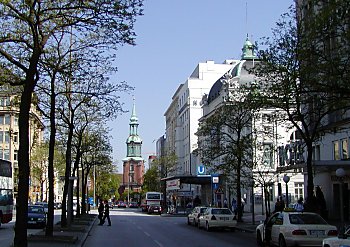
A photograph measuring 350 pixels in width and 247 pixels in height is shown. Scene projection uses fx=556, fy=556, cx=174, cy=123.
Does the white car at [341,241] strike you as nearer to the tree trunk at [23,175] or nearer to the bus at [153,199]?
the tree trunk at [23,175]

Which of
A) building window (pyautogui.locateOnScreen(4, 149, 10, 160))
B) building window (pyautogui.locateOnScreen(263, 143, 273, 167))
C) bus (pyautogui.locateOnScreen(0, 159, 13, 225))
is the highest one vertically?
building window (pyautogui.locateOnScreen(4, 149, 10, 160))

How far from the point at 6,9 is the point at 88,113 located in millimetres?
20998

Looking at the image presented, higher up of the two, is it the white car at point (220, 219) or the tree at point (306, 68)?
the tree at point (306, 68)

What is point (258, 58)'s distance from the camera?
25141mm

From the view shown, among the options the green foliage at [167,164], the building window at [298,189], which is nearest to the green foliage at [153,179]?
the green foliage at [167,164]

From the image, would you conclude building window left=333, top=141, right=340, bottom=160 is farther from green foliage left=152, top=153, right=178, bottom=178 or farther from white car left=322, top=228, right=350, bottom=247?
green foliage left=152, top=153, right=178, bottom=178

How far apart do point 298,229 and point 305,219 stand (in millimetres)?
830

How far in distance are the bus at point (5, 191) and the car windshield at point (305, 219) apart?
20087mm

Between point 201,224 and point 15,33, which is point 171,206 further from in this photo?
point 15,33

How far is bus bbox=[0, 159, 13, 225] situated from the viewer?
33.3m

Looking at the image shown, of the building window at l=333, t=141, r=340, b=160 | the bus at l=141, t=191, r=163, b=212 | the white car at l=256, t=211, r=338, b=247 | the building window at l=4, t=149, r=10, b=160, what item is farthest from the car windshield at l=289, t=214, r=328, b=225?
the building window at l=4, t=149, r=10, b=160

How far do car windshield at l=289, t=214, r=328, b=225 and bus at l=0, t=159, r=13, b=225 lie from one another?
20.1 meters

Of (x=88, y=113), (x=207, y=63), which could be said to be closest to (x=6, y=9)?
(x=88, y=113)

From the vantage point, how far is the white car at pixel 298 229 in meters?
17.9
